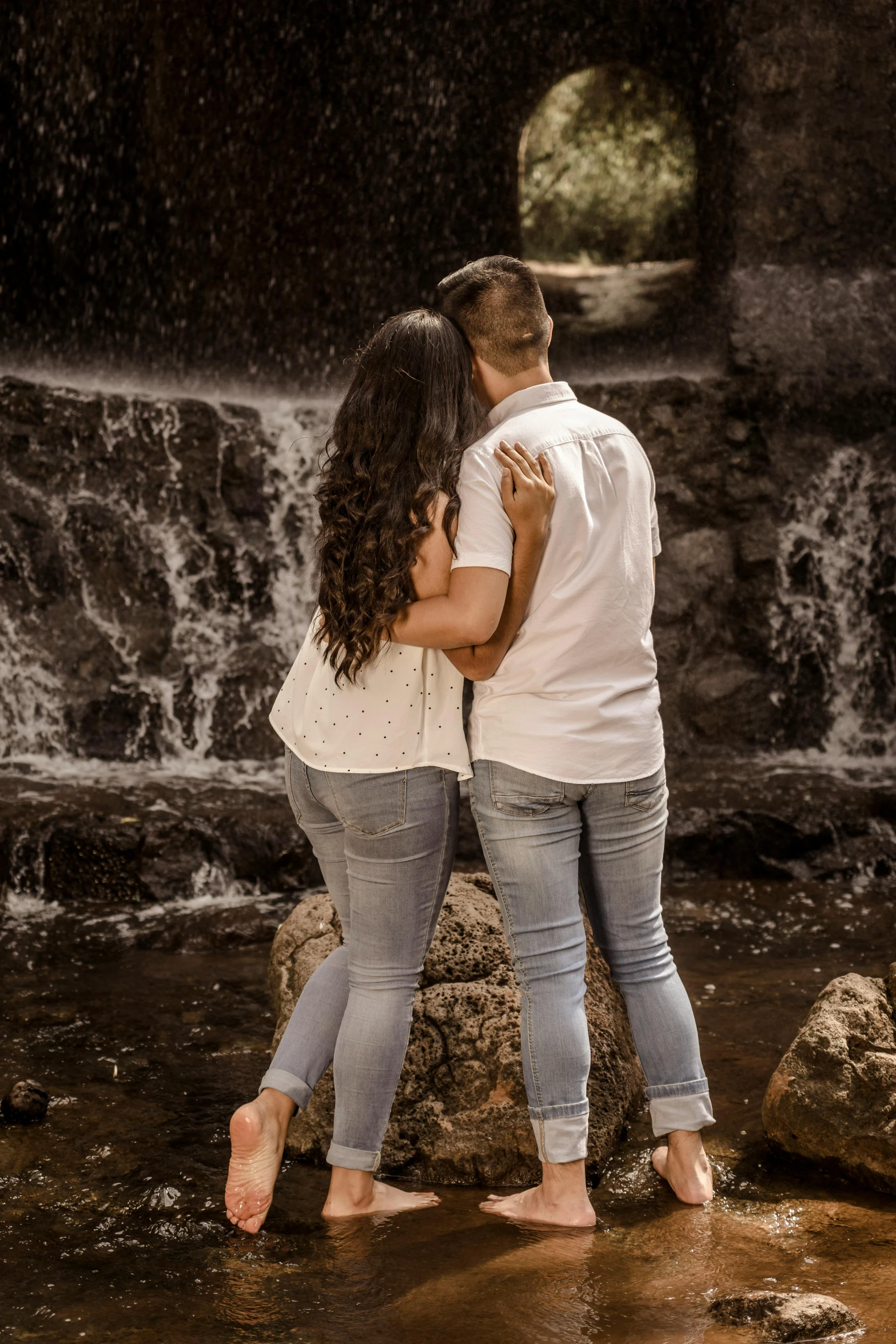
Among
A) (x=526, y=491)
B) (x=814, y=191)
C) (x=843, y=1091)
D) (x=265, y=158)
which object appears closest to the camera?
(x=526, y=491)

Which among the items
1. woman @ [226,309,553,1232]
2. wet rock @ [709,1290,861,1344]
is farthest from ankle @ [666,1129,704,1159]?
woman @ [226,309,553,1232]

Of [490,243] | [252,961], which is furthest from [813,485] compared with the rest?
[252,961]

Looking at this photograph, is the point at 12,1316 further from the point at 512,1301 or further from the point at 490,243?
the point at 490,243

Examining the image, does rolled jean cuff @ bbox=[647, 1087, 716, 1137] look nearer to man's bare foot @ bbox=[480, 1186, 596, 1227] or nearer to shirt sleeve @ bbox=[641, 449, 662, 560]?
man's bare foot @ bbox=[480, 1186, 596, 1227]

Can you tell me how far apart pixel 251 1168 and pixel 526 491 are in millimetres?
1317

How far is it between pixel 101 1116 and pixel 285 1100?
785 millimetres

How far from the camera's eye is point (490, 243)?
991 cm

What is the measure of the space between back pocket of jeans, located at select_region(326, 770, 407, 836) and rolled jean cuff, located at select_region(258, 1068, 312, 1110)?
0.52 m

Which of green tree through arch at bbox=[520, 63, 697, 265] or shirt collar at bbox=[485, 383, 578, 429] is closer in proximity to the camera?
shirt collar at bbox=[485, 383, 578, 429]

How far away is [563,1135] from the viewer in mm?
2432

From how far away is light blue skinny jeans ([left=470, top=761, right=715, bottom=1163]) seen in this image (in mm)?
2391

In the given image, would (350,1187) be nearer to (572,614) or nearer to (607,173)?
(572,614)

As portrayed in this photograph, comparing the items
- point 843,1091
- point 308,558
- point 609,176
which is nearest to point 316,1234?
point 843,1091

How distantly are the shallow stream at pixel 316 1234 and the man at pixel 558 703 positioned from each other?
0.68ft
